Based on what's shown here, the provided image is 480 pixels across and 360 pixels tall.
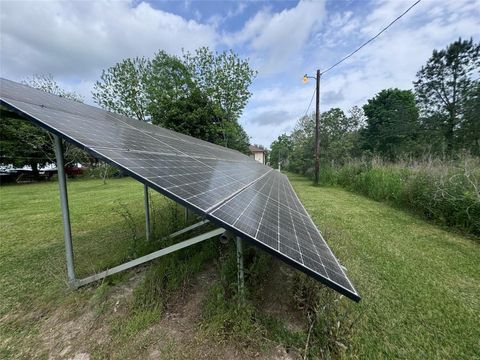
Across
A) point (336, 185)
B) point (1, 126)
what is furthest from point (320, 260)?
point (1, 126)

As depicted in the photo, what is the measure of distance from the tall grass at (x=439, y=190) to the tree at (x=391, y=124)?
17.1 meters

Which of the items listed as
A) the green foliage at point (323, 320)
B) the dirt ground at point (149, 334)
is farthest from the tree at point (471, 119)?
the dirt ground at point (149, 334)

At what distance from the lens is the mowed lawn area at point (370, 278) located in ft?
6.31

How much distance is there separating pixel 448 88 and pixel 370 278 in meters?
28.4

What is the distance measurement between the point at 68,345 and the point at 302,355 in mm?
1971

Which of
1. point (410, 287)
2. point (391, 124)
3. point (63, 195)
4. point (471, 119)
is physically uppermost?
point (391, 124)

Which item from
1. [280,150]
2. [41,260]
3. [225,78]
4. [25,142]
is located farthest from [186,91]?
[280,150]

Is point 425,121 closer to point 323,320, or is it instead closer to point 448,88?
point 448,88

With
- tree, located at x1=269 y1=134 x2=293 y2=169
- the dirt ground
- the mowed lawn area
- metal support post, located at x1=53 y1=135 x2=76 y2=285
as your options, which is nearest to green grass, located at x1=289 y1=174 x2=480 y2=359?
the mowed lawn area

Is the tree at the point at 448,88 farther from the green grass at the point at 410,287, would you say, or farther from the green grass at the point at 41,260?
the green grass at the point at 41,260

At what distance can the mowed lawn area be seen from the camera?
1.92 metres

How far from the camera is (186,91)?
22344mm

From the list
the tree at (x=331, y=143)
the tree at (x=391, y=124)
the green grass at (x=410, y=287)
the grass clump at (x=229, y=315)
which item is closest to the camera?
the grass clump at (x=229, y=315)

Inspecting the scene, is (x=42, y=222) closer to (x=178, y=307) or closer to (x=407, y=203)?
(x=178, y=307)
